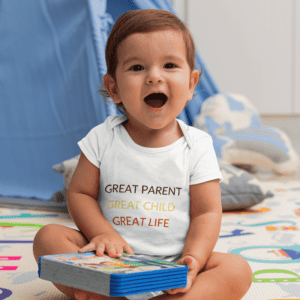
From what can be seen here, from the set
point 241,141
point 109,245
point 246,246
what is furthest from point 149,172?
point 241,141

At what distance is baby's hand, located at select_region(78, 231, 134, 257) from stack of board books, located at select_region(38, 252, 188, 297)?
0.03 meters

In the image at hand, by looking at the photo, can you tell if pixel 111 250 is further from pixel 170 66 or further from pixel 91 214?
pixel 170 66

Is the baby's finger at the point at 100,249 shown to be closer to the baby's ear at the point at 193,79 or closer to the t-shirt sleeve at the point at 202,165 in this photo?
the t-shirt sleeve at the point at 202,165

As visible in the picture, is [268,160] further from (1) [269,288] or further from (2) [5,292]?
(2) [5,292]

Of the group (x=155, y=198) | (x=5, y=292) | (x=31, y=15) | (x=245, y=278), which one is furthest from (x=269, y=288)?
(x=31, y=15)

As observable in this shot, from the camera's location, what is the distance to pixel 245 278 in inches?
18.8

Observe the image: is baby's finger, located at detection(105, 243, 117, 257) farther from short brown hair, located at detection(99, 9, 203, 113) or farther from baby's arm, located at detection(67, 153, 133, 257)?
short brown hair, located at detection(99, 9, 203, 113)

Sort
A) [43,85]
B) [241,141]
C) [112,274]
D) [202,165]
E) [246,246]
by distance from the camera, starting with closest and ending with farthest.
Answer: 1. [112,274]
2. [202,165]
3. [246,246]
4. [43,85]
5. [241,141]

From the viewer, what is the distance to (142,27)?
532mm

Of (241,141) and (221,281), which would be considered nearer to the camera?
(221,281)

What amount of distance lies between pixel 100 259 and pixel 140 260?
46 millimetres

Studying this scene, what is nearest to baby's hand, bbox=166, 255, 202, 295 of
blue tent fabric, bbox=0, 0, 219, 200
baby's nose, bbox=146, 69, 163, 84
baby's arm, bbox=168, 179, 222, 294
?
baby's arm, bbox=168, 179, 222, 294

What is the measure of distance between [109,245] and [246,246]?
40 cm

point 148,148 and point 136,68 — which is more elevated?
point 136,68
